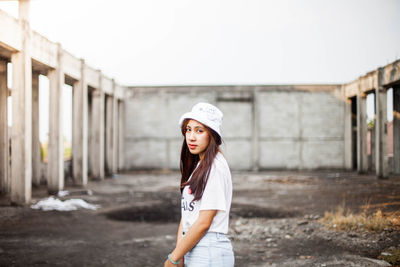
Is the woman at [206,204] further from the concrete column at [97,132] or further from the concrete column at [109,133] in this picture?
the concrete column at [109,133]

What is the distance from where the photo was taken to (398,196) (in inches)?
398

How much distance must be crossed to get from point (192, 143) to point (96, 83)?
47.6 feet

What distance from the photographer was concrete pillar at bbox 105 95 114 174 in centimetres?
1834

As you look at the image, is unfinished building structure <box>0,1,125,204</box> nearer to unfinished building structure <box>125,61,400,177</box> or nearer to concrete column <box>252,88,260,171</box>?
unfinished building structure <box>125,61,400,177</box>

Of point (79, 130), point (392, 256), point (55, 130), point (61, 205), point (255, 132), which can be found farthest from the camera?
point (255, 132)

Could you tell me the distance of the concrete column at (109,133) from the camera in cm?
1834

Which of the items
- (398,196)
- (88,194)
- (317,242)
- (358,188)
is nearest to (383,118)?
(358,188)

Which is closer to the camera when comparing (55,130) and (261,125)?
(55,130)

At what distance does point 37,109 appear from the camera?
42.9 ft

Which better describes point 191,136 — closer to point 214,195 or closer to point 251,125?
point 214,195

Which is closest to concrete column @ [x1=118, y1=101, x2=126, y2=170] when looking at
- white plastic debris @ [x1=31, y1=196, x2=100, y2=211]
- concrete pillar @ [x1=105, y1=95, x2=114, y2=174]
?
concrete pillar @ [x1=105, y1=95, x2=114, y2=174]

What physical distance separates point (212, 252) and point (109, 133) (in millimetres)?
17035

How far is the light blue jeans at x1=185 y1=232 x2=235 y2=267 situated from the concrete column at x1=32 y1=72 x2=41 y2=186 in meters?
12.1

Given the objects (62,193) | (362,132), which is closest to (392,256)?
(62,193)
